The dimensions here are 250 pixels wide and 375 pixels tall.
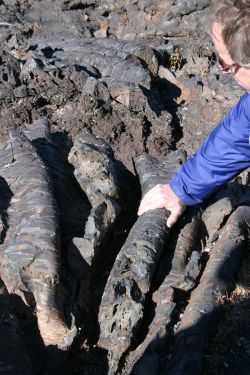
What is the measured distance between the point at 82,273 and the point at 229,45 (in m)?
3.10

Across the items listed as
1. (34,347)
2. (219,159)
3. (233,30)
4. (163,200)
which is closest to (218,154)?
(219,159)

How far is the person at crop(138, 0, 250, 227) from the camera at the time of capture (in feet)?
11.2

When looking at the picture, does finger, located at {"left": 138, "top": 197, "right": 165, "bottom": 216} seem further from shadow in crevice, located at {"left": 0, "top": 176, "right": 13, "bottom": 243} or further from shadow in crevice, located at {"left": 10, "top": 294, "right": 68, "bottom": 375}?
shadow in crevice, located at {"left": 0, "top": 176, "right": 13, "bottom": 243}

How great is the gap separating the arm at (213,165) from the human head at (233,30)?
0.73m

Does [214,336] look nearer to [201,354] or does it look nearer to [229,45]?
[201,354]

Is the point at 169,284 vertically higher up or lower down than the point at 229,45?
lower down

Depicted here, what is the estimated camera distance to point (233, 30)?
3273 millimetres

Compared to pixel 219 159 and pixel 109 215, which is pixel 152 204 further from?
pixel 109 215

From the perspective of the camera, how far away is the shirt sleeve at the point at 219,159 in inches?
168

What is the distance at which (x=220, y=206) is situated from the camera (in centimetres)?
695

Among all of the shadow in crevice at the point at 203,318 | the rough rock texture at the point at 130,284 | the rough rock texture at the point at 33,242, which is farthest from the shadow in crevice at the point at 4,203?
the shadow in crevice at the point at 203,318

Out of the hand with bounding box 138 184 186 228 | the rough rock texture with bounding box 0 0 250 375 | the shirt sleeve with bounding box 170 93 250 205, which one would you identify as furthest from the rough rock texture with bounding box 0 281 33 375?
the shirt sleeve with bounding box 170 93 250 205

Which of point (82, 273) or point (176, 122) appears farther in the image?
point (176, 122)

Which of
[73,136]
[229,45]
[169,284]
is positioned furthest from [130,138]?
[229,45]
